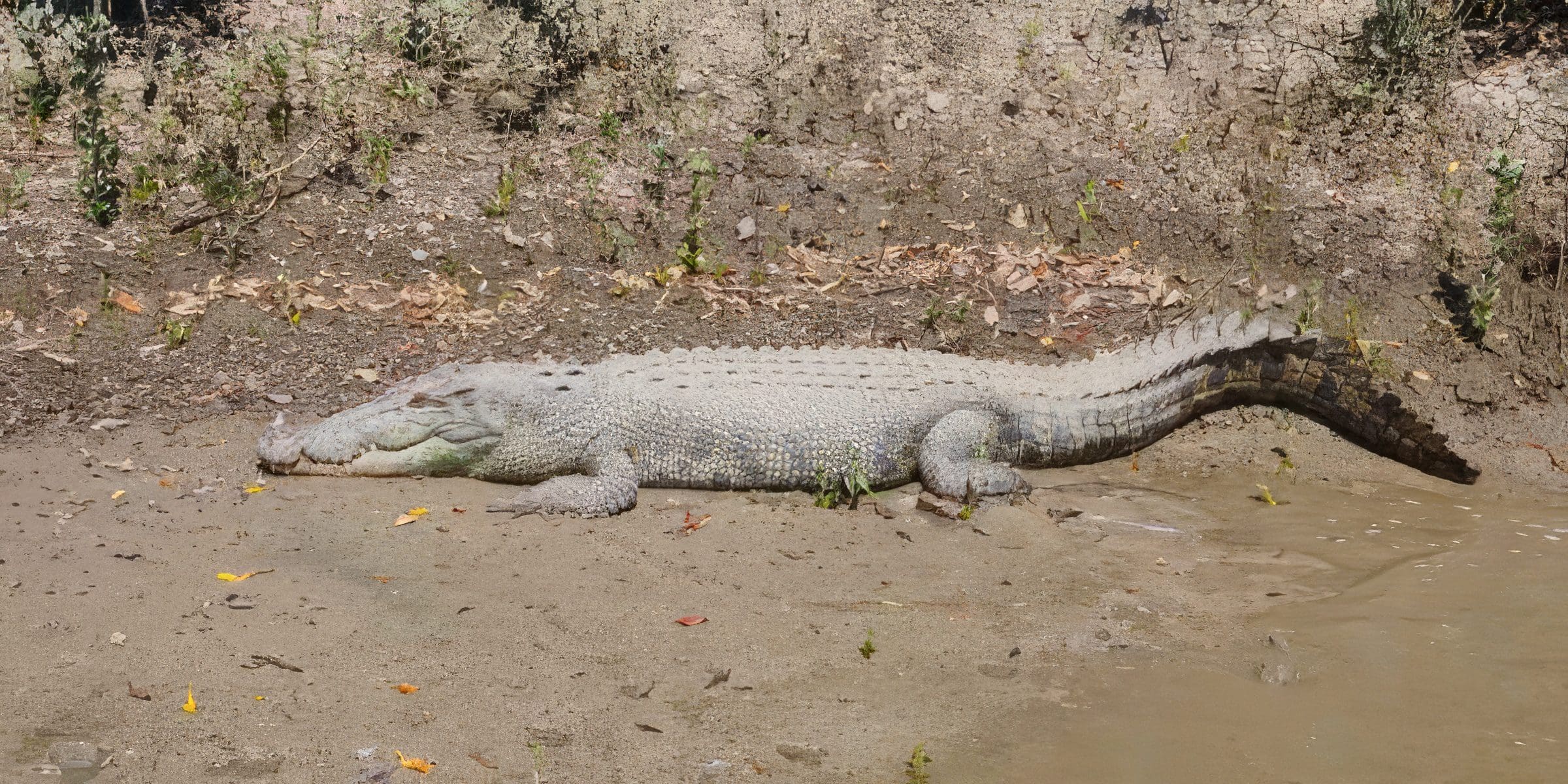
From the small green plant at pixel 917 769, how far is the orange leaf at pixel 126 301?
21.5 ft

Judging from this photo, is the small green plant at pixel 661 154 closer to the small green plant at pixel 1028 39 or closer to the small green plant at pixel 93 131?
the small green plant at pixel 1028 39

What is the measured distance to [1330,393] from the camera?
288 inches

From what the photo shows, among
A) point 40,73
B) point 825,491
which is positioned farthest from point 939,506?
A: point 40,73

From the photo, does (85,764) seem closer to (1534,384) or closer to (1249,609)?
(1249,609)

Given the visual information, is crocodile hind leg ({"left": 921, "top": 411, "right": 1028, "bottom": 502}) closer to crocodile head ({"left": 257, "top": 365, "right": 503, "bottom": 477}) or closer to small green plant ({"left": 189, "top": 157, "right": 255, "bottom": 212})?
crocodile head ({"left": 257, "top": 365, "right": 503, "bottom": 477})

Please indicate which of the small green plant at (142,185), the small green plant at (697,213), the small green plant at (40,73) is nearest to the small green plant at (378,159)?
the small green plant at (142,185)

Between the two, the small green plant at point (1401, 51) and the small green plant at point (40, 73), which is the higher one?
the small green plant at point (1401, 51)

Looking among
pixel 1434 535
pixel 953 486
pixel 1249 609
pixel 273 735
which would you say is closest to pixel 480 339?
pixel 953 486

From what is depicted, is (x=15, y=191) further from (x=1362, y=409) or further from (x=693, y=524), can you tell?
(x=1362, y=409)

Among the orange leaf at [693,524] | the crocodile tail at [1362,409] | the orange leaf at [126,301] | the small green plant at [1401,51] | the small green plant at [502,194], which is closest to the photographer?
the orange leaf at [693,524]

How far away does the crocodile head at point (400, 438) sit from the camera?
20.8 feet

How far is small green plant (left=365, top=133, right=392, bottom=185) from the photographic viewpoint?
925cm

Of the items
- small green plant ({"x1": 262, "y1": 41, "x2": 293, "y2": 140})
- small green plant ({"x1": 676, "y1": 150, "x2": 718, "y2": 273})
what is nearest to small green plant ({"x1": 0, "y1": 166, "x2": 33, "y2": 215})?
small green plant ({"x1": 262, "y1": 41, "x2": 293, "y2": 140})

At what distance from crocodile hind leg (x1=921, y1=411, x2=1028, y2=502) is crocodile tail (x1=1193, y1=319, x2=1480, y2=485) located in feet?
5.22
